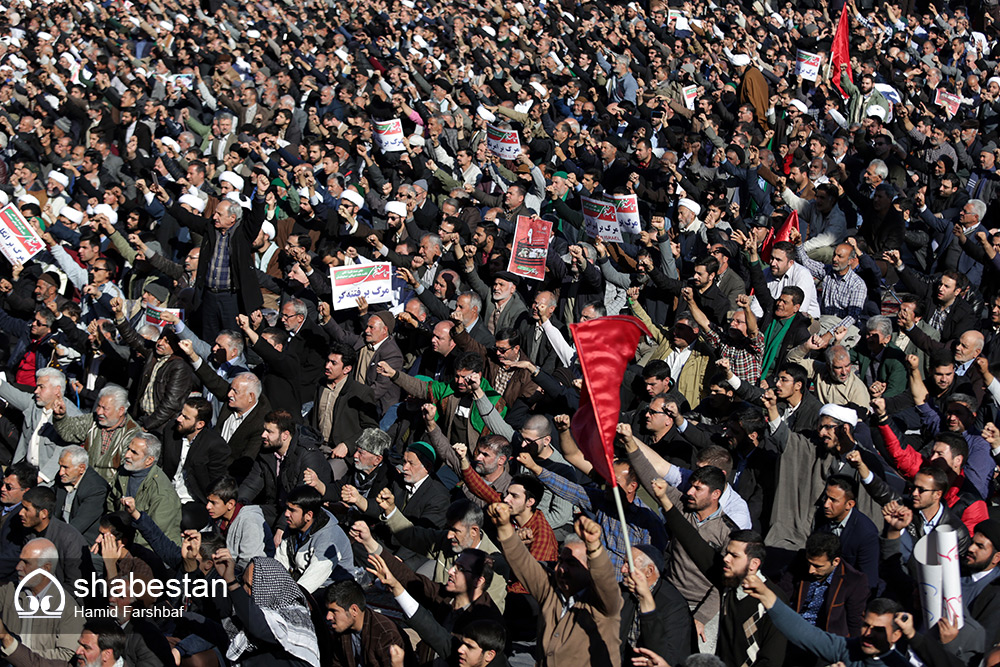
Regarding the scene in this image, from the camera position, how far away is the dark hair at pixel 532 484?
6.83m

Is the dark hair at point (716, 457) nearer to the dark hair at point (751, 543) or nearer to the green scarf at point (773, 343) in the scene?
the dark hair at point (751, 543)

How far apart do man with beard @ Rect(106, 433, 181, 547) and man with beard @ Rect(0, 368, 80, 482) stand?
77cm

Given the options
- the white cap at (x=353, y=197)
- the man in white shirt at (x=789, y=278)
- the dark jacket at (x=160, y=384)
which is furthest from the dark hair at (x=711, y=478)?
the white cap at (x=353, y=197)

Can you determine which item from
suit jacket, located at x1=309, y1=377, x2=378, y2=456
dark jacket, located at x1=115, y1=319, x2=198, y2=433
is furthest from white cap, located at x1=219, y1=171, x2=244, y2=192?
suit jacket, located at x1=309, y1=377, x2=378, y2=456

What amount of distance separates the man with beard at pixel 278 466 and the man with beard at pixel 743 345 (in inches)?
127

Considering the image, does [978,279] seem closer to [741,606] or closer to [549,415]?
[549,415]

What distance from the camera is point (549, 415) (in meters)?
8.33

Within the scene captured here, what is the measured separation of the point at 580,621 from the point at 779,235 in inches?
236

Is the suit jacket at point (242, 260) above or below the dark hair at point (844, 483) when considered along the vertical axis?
below

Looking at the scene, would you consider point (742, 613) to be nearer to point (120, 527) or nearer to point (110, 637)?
point (110, 637)

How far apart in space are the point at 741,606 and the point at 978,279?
6527mm

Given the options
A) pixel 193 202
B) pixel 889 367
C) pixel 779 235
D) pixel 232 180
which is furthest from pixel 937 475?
pixel 193 202

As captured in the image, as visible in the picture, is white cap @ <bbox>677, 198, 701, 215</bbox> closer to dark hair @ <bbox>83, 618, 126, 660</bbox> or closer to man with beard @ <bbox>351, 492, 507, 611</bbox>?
man with beard @ <bbox>351, 492, 507, 611</bbox>

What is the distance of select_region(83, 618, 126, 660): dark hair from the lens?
5320mm
